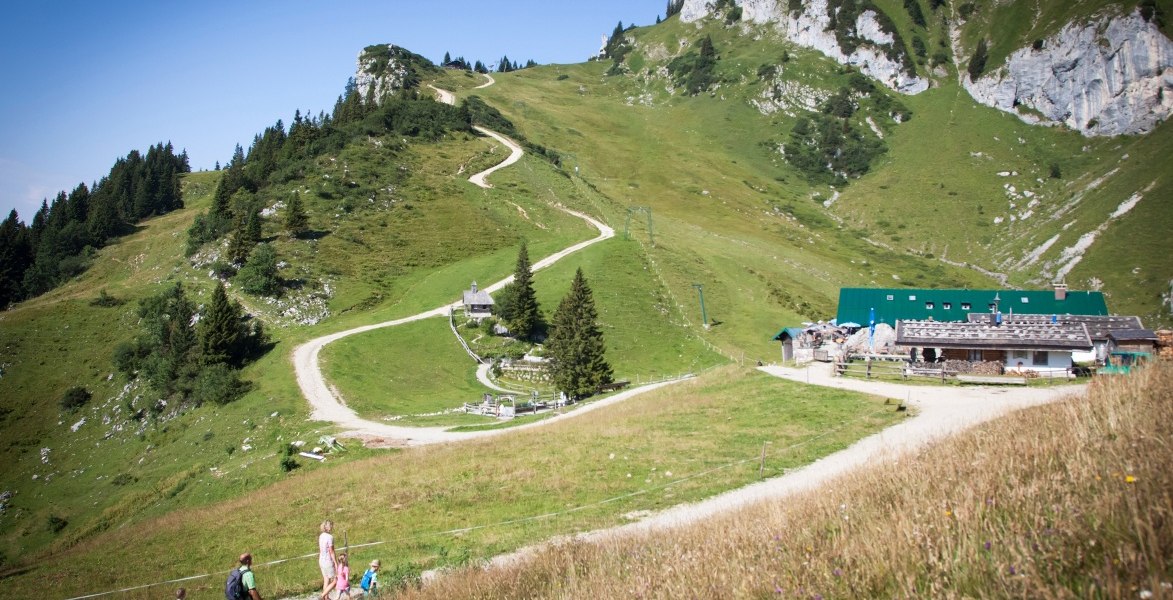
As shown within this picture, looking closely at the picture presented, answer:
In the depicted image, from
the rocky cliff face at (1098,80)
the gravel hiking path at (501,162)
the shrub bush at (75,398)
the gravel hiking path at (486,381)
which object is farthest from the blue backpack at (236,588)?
the rocky cliff face at (1098,80)

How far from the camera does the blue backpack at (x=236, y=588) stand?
43.3 ft

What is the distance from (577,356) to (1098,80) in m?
201

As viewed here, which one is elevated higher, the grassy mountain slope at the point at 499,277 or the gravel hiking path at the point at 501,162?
the gravel hiking path at the point at 501,162

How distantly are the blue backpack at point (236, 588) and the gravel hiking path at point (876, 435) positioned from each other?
505cm

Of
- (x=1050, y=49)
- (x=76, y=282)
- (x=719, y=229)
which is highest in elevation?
(x=1050, y=49)

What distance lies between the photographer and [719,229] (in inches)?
5231

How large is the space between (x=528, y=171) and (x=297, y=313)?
217ft

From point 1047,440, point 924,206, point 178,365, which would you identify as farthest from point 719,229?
point 1047,440

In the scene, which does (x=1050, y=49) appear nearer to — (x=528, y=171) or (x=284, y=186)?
(x=528, y=171)

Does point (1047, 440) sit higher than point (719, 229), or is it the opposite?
point (719, 229)

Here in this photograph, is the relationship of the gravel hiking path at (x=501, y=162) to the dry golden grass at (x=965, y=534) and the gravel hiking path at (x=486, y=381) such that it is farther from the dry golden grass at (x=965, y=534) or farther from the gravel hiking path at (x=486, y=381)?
the dry golden grass at (x=965, y=534)

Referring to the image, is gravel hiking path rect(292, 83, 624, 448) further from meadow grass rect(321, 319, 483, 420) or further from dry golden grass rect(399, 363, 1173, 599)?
dry golden grass rect(399, 363, 1173, 599)

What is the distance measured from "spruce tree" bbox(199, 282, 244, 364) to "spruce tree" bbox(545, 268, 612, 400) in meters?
29.3

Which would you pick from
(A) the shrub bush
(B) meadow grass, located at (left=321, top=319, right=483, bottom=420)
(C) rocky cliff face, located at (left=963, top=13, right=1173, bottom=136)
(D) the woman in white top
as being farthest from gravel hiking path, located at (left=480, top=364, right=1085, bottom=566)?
(C) rocky cliff face, located at (left=963, top=13, right=1173, bottom=136)
